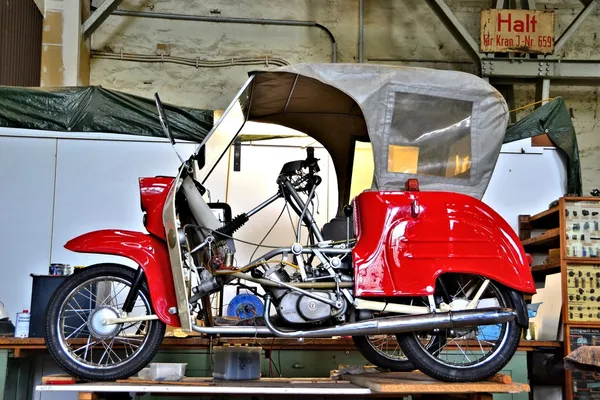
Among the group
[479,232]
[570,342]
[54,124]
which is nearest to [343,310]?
[479,232]

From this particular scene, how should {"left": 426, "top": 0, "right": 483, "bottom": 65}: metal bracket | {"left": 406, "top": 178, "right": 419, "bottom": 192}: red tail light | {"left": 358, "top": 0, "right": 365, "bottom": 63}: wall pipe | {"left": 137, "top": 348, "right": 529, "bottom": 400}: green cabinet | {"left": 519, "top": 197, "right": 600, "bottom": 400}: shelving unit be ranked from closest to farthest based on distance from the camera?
1. {"left": 406, "top": 178, "right": 419, "bottom": 192}: red tail light
2. {"left": 137, "top": 348, "right": 529, "bottom": 400}: green cabinet
3. {"left": 519, "top": 197, "right": 600, "bottom": 400}: shelving unit
4. {"left": 426, "top": 0, "right": 483, "bottom": 65}: metal bracket
5. {"left": 358, "top": 0, "right": 365, "bottom": 63}: wall pipe

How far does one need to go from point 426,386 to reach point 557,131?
3.74 metres

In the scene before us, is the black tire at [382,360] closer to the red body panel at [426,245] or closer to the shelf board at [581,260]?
the red body panel at [426,245]

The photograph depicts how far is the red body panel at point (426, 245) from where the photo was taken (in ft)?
12.4

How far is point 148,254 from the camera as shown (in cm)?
393

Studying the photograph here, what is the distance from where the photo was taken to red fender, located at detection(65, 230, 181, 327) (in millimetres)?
3842

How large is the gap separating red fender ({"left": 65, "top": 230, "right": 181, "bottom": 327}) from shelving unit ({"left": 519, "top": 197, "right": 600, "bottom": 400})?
337cm

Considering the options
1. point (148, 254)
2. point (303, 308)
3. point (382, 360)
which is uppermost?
point (148, 254)

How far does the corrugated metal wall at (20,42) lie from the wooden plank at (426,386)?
5.02 meters

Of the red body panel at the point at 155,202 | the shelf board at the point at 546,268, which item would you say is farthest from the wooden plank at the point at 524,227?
the red body panel at the point at 155,202

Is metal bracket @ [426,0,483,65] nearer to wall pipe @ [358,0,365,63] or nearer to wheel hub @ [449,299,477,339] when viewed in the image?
wall pipe @ [358,0,365,63]

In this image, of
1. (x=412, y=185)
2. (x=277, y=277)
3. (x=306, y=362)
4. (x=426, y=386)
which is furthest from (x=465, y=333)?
(x=306, y=362)

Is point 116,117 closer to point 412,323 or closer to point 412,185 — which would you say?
point 412,185

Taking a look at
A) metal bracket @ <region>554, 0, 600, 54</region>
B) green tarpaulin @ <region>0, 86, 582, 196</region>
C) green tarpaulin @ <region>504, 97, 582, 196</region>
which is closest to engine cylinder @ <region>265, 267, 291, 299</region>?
green tarpaulin @ <region>0, 86, 582, 196</region>
